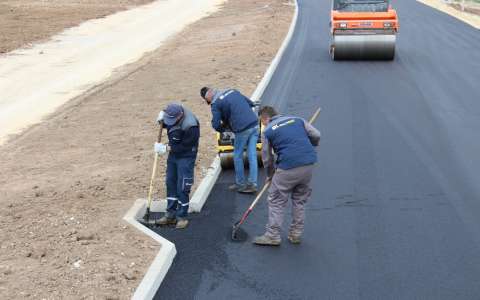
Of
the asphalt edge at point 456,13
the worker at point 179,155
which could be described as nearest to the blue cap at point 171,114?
the worker at point 179,155

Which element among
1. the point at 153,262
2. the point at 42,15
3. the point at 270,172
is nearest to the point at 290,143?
the point at 270,172

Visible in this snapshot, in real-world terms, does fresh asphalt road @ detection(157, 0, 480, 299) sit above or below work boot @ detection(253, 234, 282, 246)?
below

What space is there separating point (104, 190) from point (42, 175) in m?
1.83

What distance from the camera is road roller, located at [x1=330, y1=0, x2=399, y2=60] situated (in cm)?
2023

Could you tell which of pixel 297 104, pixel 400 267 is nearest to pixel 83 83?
pixel 297 104

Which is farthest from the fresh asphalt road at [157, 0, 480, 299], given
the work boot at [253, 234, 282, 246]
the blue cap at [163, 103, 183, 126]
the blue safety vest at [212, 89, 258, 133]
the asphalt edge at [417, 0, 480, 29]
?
the asphalt edge at [417, 0, 480, 29]

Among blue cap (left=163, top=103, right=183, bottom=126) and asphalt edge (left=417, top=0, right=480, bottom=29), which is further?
asphalt edge (left=417, top=0, right=480, bottom=29)

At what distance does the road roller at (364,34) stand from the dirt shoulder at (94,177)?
2713 mm

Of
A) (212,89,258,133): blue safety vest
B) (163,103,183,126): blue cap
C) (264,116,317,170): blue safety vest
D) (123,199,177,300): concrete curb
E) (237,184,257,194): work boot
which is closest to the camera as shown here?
(123,199,177,300): concrete curb

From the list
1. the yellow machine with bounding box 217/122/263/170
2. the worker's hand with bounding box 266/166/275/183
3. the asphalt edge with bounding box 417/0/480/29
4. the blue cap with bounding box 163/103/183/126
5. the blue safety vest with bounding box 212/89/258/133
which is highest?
the blue cap with bounding box 163/103/183/126

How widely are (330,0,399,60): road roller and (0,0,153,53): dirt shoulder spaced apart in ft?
53.2

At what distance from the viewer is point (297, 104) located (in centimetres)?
1554

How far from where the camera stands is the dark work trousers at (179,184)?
29.1 ft

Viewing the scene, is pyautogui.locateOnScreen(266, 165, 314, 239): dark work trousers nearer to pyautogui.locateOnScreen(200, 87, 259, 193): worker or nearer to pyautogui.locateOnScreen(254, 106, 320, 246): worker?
pyautogui.locateOnScreen(254, 106, 320, 246): worker
